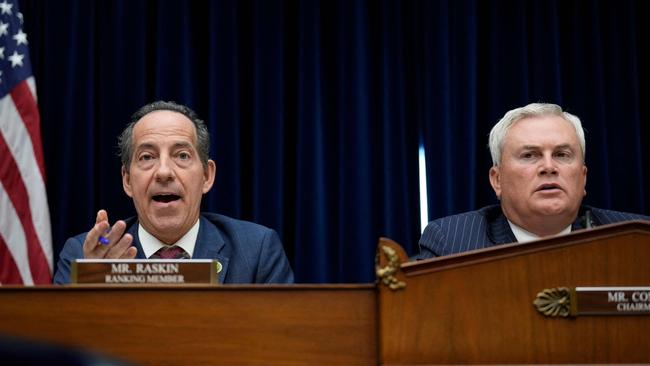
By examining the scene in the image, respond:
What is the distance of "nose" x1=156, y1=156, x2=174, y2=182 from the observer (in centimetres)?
245

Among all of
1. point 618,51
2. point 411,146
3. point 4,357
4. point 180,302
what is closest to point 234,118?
point 411,146

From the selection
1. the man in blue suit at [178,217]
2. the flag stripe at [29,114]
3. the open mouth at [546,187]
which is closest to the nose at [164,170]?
the man in blue suit at [178,217]

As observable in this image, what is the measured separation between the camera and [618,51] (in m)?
3.70

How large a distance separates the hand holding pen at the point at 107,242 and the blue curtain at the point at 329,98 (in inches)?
61.8

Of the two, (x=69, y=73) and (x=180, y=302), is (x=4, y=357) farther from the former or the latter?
(x=69, y=73)

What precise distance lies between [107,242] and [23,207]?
1.35 metres

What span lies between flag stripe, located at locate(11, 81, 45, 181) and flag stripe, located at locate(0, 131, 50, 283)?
0.10m

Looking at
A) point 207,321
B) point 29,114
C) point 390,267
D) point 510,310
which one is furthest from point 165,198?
point 510,310

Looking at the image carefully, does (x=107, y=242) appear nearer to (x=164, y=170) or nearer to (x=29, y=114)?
(x=164, y=170)

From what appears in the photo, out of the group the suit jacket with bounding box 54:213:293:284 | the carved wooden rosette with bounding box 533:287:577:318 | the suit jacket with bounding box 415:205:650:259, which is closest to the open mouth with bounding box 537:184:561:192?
the suit jacket with bounding box 415:205:650:259

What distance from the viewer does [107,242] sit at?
191 cm

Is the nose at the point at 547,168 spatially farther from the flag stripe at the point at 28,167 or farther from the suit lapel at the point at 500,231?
the flag stripe at the point at 28,167

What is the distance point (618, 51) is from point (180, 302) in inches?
116

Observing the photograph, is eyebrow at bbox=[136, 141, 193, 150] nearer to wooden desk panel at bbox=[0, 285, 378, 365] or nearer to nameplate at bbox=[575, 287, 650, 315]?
wooden desk panel at bbox=[0, 285, 378, 365]
